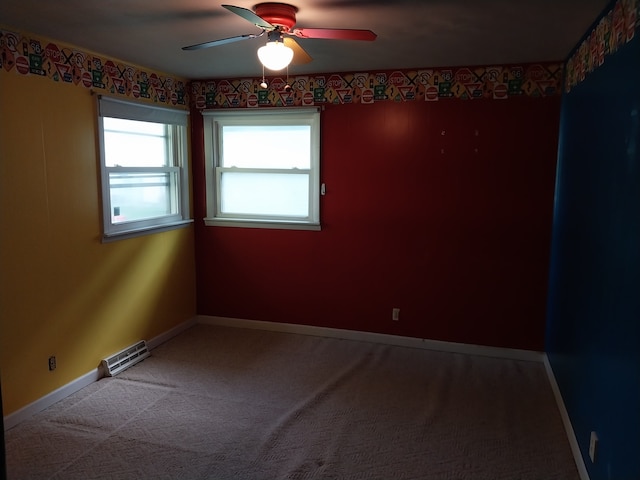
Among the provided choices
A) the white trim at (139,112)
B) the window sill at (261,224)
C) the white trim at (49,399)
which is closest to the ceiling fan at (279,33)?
the white trim at (139,112)

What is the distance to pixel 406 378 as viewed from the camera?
12.3 feet

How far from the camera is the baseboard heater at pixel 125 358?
3750 millimetres

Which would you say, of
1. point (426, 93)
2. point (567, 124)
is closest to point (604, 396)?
point (567, 124)

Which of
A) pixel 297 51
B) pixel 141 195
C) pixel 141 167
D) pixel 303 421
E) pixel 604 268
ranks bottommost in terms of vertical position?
pixel 303 421

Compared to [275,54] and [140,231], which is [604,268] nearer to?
[275,54]

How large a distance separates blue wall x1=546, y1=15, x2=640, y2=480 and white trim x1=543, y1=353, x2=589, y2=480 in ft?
0.20

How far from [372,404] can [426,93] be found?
2475 millimetres

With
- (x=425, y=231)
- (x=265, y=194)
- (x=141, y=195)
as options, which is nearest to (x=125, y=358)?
(x=141, y=195)

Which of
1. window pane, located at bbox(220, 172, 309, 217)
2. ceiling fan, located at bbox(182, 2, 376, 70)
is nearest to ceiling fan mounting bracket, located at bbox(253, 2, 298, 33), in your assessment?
ceiling fan, located at bbox(182, 2, 376, 70)

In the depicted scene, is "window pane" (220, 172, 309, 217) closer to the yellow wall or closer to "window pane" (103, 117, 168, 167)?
"window pane" (103, 117, 168, 167)

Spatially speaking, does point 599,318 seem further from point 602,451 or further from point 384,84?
point 384,84

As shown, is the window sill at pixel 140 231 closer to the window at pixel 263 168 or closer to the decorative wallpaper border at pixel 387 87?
the window at pixel 263 168

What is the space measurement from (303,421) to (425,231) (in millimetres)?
1920

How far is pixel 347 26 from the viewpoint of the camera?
282 cm
